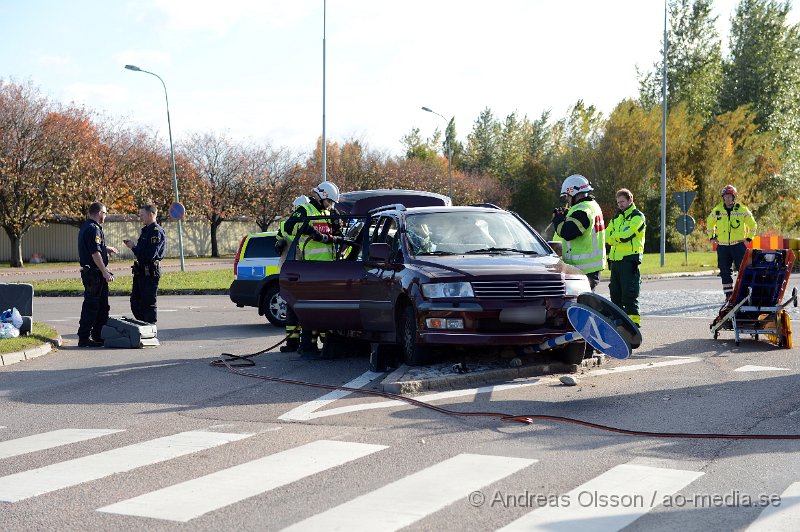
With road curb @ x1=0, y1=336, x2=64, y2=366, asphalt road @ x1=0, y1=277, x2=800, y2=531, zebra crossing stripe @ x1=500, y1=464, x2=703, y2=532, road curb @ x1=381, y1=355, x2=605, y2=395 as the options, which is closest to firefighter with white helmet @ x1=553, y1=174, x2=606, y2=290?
asphalt road @ x1=0, y1=277, x2=800, y2=531

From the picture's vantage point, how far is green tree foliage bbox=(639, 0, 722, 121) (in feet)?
222

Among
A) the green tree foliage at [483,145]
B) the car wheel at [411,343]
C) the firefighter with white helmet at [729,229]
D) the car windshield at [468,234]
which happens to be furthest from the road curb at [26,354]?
the green tree foliage at [483,145]

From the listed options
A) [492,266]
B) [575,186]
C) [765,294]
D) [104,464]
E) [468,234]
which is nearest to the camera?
[104,464]

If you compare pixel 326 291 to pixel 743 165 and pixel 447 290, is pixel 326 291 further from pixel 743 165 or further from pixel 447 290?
pixel 743 165

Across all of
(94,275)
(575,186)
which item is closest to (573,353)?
(575,186)

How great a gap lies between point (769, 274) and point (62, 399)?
8.02 m

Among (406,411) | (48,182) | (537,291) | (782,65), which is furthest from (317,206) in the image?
(782,65)

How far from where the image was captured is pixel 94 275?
544 inches

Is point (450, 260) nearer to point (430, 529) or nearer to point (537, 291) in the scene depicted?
point (537, 291)

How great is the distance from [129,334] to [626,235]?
680cm

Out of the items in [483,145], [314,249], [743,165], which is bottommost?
[314,249]

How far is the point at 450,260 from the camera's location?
10062 millimetres

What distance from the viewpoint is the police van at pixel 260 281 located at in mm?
16828

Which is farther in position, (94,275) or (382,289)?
(94,275)
